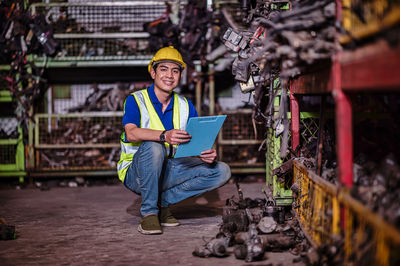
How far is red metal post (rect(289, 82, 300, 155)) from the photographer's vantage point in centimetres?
428

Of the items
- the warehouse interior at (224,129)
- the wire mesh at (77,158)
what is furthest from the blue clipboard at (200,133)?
the wire mesh at (77,158)

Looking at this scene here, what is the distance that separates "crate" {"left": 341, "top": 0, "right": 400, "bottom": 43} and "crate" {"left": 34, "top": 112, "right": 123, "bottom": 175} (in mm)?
4961

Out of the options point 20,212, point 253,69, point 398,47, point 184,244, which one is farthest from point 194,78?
point 398,47

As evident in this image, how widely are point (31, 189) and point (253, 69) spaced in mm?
3998

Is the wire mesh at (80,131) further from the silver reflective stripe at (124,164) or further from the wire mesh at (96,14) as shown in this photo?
the silver reflective stripe at (124,164)

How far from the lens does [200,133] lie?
3941mm

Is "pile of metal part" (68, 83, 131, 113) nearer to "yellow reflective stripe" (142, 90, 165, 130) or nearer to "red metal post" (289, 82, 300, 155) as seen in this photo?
"yellow reflective stripe" (142, 90, 165, 130)

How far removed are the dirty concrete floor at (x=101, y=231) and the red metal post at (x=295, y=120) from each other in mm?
993

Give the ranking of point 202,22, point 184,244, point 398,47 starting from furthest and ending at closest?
point 202,22, point 184,244, point 398,47

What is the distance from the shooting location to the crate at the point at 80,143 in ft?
23.1

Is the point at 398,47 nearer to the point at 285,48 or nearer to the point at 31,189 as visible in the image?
the point at 285,48

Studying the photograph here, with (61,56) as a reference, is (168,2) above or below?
above

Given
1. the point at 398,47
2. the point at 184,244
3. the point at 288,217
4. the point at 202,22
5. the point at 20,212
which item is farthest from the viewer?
the point at 202,22

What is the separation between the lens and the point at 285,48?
2732 millimetres
